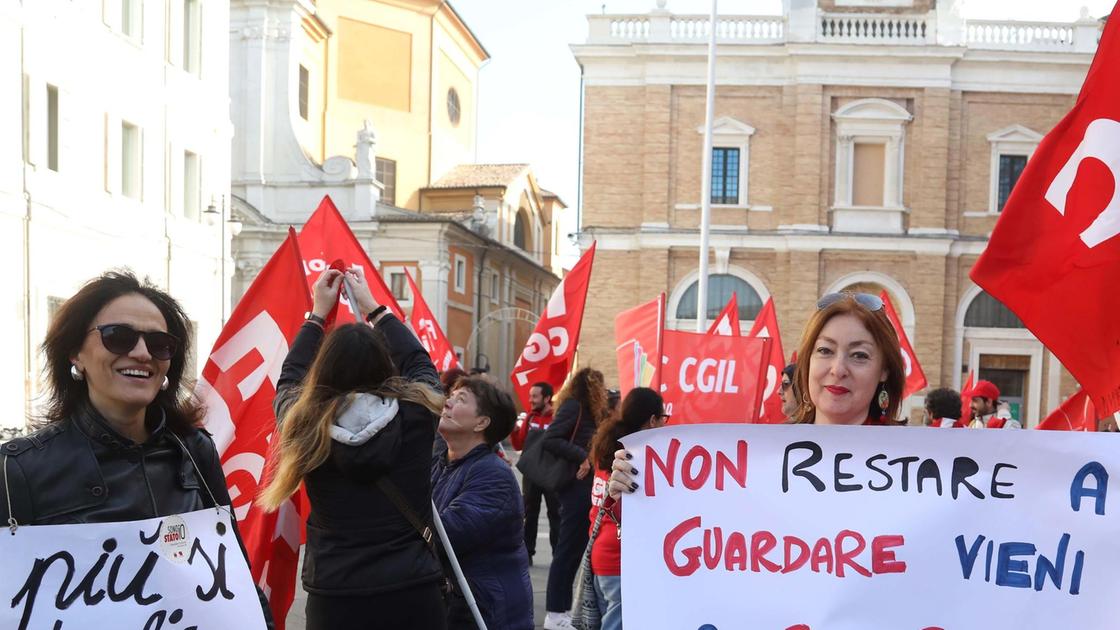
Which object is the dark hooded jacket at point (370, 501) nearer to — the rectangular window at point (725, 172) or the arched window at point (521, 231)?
the rectangular window at point (725, 172)

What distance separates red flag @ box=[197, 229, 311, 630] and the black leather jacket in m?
1.74

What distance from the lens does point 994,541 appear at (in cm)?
288

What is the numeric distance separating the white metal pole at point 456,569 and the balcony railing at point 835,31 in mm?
32436

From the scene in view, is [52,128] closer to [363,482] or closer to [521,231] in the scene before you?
[363,482]

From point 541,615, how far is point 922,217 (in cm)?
3002

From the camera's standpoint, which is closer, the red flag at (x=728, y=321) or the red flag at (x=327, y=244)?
the red flag at (x=327, y=244)

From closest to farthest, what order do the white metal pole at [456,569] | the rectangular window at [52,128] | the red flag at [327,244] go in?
the white metal pole at [456,569] → the red flag at [327,244] → the rectangular window at [52,128]

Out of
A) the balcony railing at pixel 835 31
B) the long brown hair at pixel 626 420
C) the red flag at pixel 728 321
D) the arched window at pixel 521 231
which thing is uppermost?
the balcony railing at pixel 835 31

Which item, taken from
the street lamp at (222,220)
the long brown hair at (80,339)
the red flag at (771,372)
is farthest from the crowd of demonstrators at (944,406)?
the street lamp at (222,220)

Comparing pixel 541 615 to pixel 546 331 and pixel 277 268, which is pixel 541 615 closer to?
pixel 546 331

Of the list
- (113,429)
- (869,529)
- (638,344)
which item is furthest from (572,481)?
(113,429)

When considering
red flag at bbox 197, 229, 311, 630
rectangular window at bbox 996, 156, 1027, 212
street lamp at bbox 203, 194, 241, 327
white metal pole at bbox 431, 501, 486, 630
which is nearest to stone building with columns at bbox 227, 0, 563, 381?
street lamp at bbox 203, 194, 241, 327

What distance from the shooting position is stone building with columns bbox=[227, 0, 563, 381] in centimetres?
3588

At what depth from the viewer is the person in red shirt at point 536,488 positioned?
403 inches
